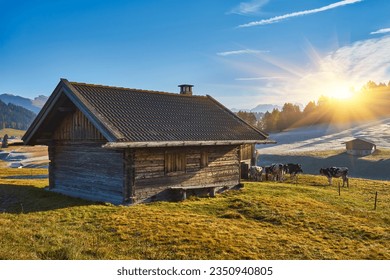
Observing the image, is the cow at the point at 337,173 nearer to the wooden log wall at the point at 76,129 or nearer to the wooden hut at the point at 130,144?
the wooden hut at the point at 130,144

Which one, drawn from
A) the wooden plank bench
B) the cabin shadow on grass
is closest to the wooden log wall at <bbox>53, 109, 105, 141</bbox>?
the cabin shadow on grass

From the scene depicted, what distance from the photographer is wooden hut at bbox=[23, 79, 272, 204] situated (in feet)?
55.8

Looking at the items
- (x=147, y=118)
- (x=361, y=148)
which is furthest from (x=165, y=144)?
(x=361, y=148)

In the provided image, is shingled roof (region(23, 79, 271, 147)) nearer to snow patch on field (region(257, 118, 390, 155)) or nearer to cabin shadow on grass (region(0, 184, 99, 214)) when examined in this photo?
cabin shadow on grass (region(0, 184, 99, 214))

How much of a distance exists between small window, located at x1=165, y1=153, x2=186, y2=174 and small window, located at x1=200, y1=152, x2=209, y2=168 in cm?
132

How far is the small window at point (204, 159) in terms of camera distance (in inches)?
801

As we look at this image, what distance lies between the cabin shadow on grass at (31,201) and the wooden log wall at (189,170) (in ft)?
9.52

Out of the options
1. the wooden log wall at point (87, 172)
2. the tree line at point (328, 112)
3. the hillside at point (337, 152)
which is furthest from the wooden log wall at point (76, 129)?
the tree line at point (328, 112)

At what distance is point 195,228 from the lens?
42.3 feet

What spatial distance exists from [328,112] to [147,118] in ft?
403

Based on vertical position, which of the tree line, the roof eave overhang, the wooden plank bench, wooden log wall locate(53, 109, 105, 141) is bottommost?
the wooden plank bench

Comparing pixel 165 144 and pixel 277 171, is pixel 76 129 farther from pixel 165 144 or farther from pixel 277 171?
pixel 277 171

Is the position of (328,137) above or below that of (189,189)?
above
